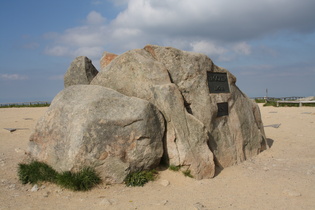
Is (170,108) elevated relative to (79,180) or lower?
elevated

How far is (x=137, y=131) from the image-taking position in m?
5.36

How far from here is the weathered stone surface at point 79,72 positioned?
9523 millimetres

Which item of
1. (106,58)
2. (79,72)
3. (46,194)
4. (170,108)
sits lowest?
(46,194)

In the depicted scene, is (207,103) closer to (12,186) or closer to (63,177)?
(63,177)

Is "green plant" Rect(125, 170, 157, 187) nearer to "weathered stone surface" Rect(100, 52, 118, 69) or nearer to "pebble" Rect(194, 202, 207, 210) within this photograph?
"pebble" Rect(194, 202, 207, 210)

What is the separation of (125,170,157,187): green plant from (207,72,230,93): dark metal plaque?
288 centimetres

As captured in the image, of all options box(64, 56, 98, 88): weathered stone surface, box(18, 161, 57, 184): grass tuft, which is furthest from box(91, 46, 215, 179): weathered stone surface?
box(64, 56, 98, 88): weathered stone surface

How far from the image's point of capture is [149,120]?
5.54 metres

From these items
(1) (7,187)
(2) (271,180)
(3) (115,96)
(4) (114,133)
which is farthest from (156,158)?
(1) (7,187)

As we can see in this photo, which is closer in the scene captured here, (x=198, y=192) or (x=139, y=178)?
(x=198, y=192)

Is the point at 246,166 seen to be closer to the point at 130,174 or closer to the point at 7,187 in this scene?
the point at 130,174

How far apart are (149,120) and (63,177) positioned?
1.97 m

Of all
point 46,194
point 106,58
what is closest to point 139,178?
point 46,194

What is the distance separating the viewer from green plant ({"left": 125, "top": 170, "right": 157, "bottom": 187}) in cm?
524
